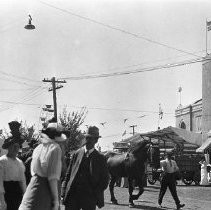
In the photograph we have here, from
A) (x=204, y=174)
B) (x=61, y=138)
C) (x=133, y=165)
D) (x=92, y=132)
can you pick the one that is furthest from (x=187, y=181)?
(x=61, y=138)

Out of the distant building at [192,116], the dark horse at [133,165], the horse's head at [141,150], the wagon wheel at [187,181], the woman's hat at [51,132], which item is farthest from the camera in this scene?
the distant building at [192,116]

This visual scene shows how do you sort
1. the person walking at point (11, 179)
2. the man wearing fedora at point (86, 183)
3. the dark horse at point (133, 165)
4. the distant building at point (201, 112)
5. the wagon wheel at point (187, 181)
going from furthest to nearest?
1. the distant building at point (201, 112)
2. the wagon wheel at point (187, 181)
3. the dark horse at point (133, 165)
4. the person walking at point (11, 179)
5. the man wearing fedora at point (86, 183)

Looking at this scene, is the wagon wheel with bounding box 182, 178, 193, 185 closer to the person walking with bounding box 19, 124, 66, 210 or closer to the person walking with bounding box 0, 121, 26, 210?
the person walking with bounding box 0, 121, 26, 210

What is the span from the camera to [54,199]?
19.6ft

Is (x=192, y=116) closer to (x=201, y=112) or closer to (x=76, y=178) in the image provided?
(x=201, y=112)

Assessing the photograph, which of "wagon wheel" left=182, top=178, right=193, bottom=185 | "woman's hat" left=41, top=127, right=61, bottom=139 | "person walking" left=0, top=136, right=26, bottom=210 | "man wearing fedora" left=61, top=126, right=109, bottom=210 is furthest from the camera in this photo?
"wagon wheel" left=182, top=178, right=193, bottom=185

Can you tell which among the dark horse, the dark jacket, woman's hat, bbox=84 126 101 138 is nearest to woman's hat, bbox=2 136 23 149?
the dark jacket

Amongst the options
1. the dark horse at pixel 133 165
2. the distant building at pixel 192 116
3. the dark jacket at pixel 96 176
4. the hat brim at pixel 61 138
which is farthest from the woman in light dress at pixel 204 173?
the distant building at pixel 192 116

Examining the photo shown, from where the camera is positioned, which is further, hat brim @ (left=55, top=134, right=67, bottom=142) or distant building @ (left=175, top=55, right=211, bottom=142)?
distant building @ (left=175, top=55, right=211, bottom=142)

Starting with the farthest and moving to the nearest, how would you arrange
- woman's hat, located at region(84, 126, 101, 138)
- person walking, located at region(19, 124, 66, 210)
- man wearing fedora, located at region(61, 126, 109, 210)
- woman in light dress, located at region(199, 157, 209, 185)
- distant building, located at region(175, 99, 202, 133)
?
distant building, located at region(175, 99, 202, 133), woman in light dress, located at region(199, 157, 209, 185), woman's hat, located at region(84, 126, 101, 138), man wearing fedora, located at region(61, 126, 109, 210), person walking, located at region(19, 124, 66, 210)

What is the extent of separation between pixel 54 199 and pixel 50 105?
49.9m

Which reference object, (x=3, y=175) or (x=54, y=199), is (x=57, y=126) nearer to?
(x=54, y=199)

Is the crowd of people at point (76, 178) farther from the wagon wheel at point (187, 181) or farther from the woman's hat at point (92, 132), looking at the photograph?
the wagon wheel at point (187, 181)

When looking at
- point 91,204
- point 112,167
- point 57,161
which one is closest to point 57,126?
point 57,161
